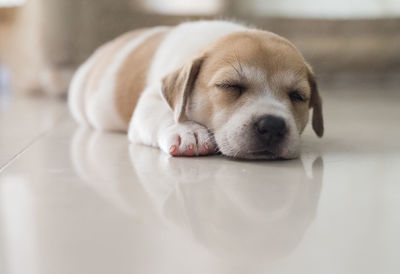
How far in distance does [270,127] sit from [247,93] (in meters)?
0.23

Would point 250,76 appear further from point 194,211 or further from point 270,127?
point 194,211

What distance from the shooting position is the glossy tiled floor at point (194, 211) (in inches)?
48.7

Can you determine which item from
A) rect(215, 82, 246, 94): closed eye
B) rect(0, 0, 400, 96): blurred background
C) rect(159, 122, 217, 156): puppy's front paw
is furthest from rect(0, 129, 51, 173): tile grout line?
rect(0, 0, 400, 96): blurred background

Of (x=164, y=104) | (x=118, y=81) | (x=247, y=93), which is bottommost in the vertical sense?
(x=118, y=81)

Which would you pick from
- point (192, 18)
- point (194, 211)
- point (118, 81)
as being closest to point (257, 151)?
point (194, 211)

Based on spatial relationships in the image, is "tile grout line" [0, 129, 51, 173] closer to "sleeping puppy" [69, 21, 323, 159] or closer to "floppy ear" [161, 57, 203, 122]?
"sleeping puppy" [69, 21, 323, 159]

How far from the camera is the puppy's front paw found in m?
2.40

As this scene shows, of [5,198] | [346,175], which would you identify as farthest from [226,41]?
[5,198]

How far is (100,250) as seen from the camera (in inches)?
51.0

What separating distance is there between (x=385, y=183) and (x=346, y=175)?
171 mm

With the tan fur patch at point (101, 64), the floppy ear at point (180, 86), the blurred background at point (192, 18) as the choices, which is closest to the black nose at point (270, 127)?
the floppy ear at point (180, 86)

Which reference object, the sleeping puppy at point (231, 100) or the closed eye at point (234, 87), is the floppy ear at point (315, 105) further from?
the closed eye at point (234, 87)

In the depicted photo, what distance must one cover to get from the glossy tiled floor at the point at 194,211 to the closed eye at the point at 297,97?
0.83 feet

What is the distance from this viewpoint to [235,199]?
173 centimetres
